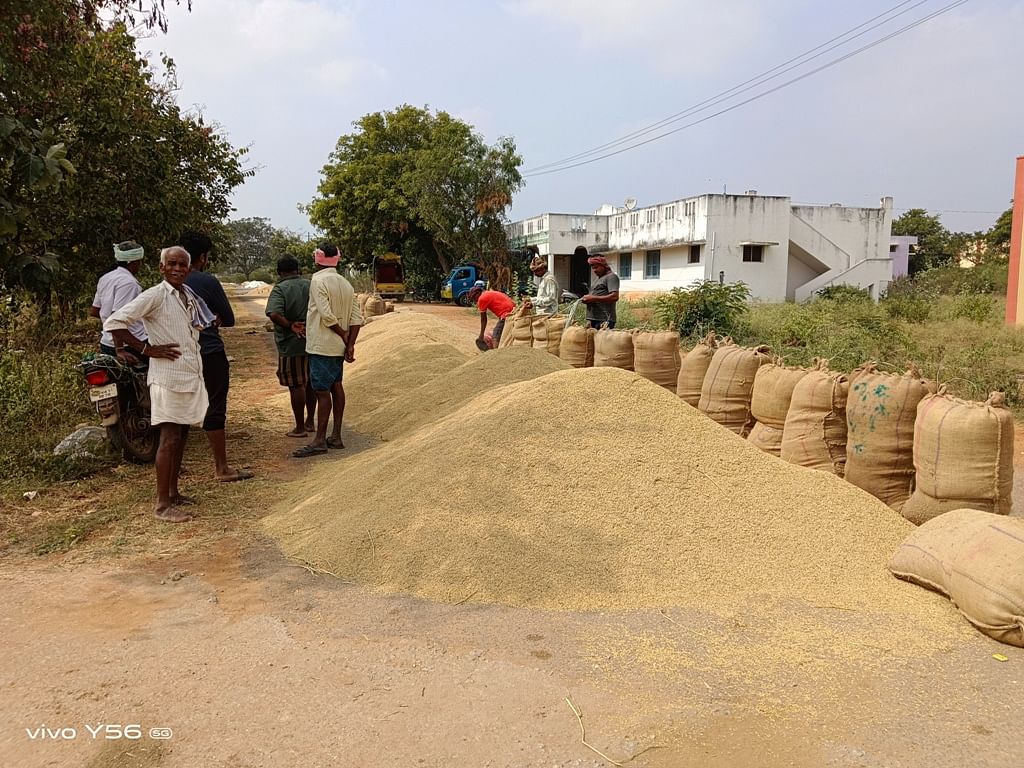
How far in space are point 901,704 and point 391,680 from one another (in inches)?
62.6

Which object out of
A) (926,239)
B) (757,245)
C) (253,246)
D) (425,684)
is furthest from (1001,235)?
(253,246)

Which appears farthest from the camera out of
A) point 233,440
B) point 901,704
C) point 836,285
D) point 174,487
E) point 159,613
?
point 836,285

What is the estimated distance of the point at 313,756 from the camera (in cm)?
206

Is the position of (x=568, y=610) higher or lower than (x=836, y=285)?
lower

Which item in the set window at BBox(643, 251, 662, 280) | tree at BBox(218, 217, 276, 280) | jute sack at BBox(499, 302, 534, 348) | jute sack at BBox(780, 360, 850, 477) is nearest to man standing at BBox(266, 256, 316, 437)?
jute sack at BBox(499, 302, 534, 348)

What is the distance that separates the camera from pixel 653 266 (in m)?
26.0

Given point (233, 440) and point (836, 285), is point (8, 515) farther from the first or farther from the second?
point (836, 285)

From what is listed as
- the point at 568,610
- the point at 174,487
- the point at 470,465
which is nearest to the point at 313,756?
the point at 568,610

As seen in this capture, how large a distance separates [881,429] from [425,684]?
8.44 ft

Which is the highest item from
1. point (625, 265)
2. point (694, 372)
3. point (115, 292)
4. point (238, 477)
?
point (625, 265)

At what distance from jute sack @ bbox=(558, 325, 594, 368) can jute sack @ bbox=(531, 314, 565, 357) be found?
29.5 inches

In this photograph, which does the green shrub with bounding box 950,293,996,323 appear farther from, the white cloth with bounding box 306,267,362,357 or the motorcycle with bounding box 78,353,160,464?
the motorcycle with bounding box 78,353,160,464

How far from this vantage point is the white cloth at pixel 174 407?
3.95 metres

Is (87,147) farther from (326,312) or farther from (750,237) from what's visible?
(750,237)
